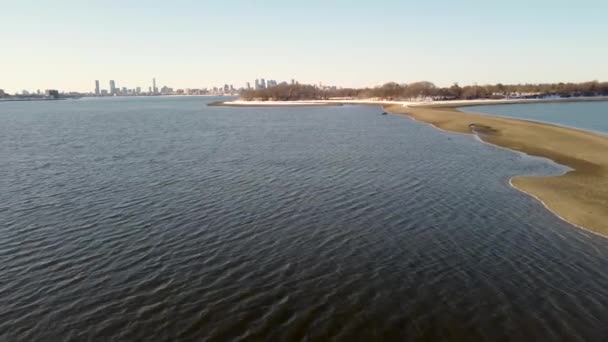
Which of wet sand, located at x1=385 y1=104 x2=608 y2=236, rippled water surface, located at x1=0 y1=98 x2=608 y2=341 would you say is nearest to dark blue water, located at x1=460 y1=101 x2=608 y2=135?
wet sand, located at x1=385 y1=104 x2=608 y2=236

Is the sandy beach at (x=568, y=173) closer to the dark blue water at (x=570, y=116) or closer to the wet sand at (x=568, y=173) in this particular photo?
the wet sand at (x=568, y=173)

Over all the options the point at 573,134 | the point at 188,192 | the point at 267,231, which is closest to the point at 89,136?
the point at 188,192

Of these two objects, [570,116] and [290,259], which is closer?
[290,259]

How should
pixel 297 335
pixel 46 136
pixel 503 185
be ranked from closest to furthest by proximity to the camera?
pixel 297 335 → pixel 503 185 → pixel 46 136

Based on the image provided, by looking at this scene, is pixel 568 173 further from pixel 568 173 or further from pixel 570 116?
pixel 570 116

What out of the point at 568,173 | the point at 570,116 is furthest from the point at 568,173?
the point at 570,116

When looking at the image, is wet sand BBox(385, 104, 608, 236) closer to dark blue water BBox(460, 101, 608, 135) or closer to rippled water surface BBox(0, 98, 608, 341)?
rippled water surface BBox(0, 98, 608, 341)

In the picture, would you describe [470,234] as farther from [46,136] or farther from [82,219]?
[46,136]

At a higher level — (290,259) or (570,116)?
(570,116)
